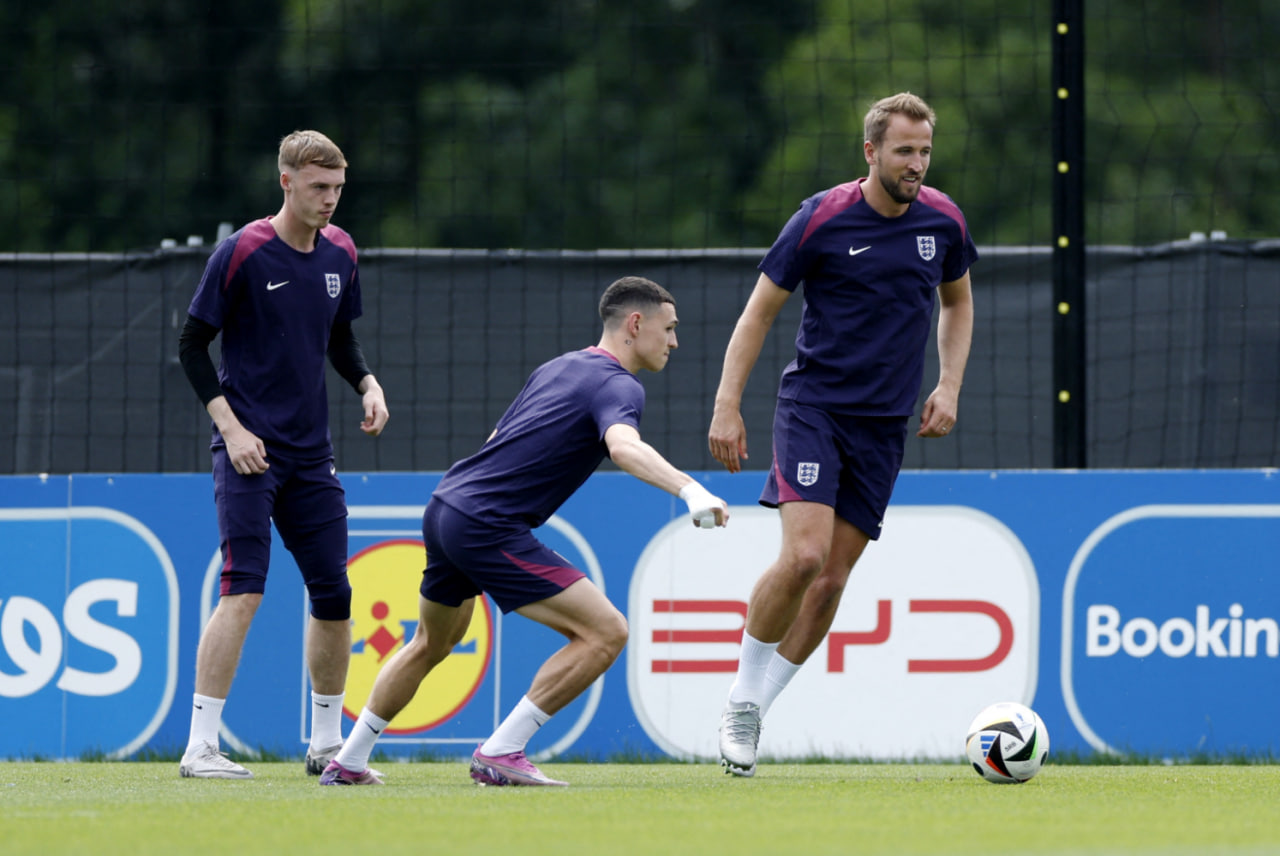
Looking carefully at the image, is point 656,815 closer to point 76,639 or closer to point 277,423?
point 277,423

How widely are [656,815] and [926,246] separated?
2.21 metres

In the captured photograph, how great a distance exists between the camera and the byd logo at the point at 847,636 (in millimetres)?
7199

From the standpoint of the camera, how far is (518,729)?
520cm

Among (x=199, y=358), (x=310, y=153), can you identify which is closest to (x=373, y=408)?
(x=199, y=358)

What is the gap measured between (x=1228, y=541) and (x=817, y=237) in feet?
8.27

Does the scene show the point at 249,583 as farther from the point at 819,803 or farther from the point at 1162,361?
the point at 1162,361

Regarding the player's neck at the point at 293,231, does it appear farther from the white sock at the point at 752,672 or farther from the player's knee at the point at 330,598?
the white sock at the point at 752,672

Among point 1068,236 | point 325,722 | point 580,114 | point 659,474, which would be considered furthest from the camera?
point 580,114

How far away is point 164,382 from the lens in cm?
771

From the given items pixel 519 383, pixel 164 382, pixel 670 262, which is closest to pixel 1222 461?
pixel 670 262

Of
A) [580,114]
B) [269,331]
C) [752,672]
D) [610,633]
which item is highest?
[580,114]

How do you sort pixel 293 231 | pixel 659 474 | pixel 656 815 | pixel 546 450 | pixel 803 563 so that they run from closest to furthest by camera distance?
pixel 656 815 → pixel 659 474 → pixel 546 450 → pixel 803 563 → pixel 293 231

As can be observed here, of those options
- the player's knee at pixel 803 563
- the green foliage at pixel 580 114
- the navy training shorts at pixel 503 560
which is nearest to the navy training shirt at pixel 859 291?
the player's knee at pixel 803 563

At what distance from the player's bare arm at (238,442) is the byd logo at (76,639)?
195 cm
